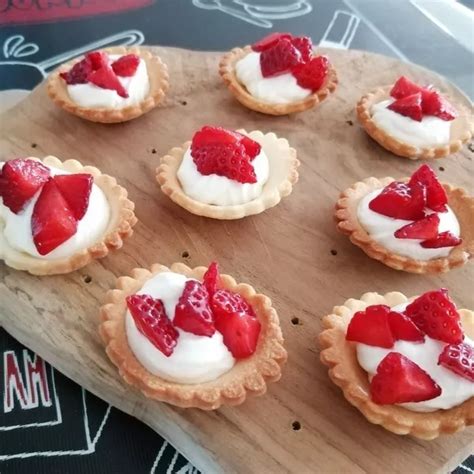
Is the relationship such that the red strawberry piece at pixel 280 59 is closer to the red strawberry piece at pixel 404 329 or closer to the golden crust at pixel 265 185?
the golden crust at pixel 265 185

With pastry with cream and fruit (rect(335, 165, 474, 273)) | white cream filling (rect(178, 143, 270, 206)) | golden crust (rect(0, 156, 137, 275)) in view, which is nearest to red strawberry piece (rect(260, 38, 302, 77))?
white cream filling (rect(178, 143, 270, 206))

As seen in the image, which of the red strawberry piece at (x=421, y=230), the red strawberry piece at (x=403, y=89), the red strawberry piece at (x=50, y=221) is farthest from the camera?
the red strawberry piece at (x=403, y=89)

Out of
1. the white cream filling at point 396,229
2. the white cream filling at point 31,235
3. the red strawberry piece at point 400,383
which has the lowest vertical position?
the white cream filling at point 31,235

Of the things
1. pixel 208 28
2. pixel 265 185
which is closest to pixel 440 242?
pixel 265 185

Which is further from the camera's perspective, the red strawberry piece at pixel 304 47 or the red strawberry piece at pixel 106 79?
the red strawberry piece at pixel 304 47

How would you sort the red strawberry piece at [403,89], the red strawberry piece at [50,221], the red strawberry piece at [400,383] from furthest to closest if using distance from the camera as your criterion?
the red strawberry piece at [403,89], the red strawberry piece at [50,221], the red strawberry piece at [400,383]

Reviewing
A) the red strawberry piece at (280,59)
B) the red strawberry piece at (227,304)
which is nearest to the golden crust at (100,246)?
the red strawberry piece at (227,304)

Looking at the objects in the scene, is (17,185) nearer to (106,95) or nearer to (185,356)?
(106,95)
